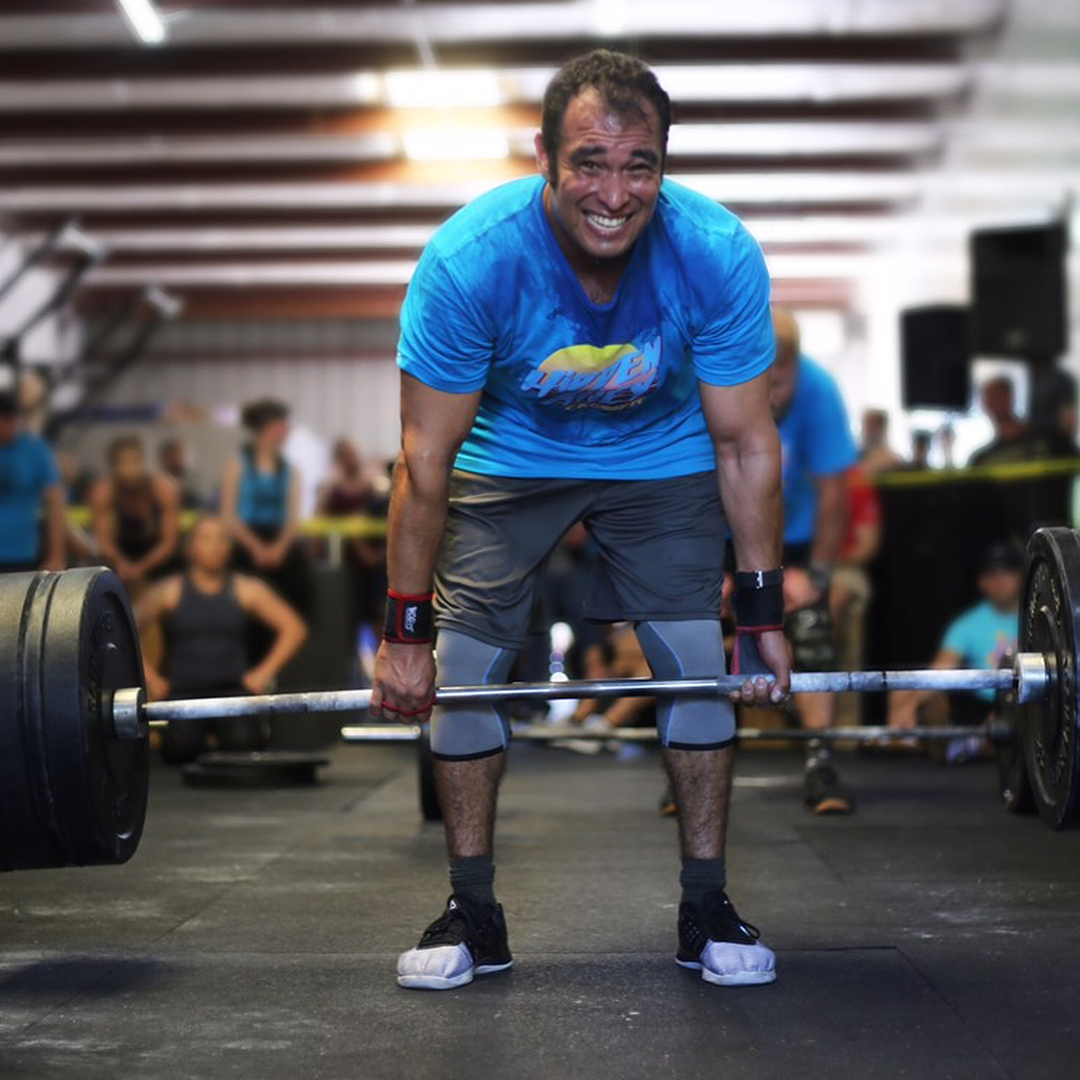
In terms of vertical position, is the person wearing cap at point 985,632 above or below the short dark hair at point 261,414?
below

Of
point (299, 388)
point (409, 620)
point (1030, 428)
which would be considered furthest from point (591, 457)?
point (299, 388)

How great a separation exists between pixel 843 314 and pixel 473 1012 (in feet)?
51.8

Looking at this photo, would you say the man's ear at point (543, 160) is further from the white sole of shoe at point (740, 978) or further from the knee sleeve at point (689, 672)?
the white sole of shoe at point (740, 978)

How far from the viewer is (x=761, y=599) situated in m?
2.50

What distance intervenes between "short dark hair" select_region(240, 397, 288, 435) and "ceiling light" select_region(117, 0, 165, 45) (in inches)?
123

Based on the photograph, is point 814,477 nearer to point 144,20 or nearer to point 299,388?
point 144,20

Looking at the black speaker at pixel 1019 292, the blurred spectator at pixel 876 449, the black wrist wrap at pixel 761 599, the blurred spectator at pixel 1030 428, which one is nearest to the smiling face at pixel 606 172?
the black wrist wrap at pixel 761 599

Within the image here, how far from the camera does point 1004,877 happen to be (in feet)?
10.4

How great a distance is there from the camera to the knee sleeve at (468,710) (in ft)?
8.13

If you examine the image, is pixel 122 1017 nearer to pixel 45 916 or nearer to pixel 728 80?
pixel 45 916

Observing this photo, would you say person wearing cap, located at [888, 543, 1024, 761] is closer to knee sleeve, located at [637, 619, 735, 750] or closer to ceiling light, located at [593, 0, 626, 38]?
knee sleeve, located at [637, 619, 735, 750]

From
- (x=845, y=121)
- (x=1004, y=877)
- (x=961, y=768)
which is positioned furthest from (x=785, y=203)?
(x=1004, y=877)

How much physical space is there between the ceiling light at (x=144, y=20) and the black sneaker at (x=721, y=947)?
7287 millimetres

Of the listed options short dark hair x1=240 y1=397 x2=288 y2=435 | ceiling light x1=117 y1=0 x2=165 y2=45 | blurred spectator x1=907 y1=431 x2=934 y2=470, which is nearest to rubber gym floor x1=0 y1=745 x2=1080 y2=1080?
short dark hair x1=240 y1=397 x2=288 y2=435
